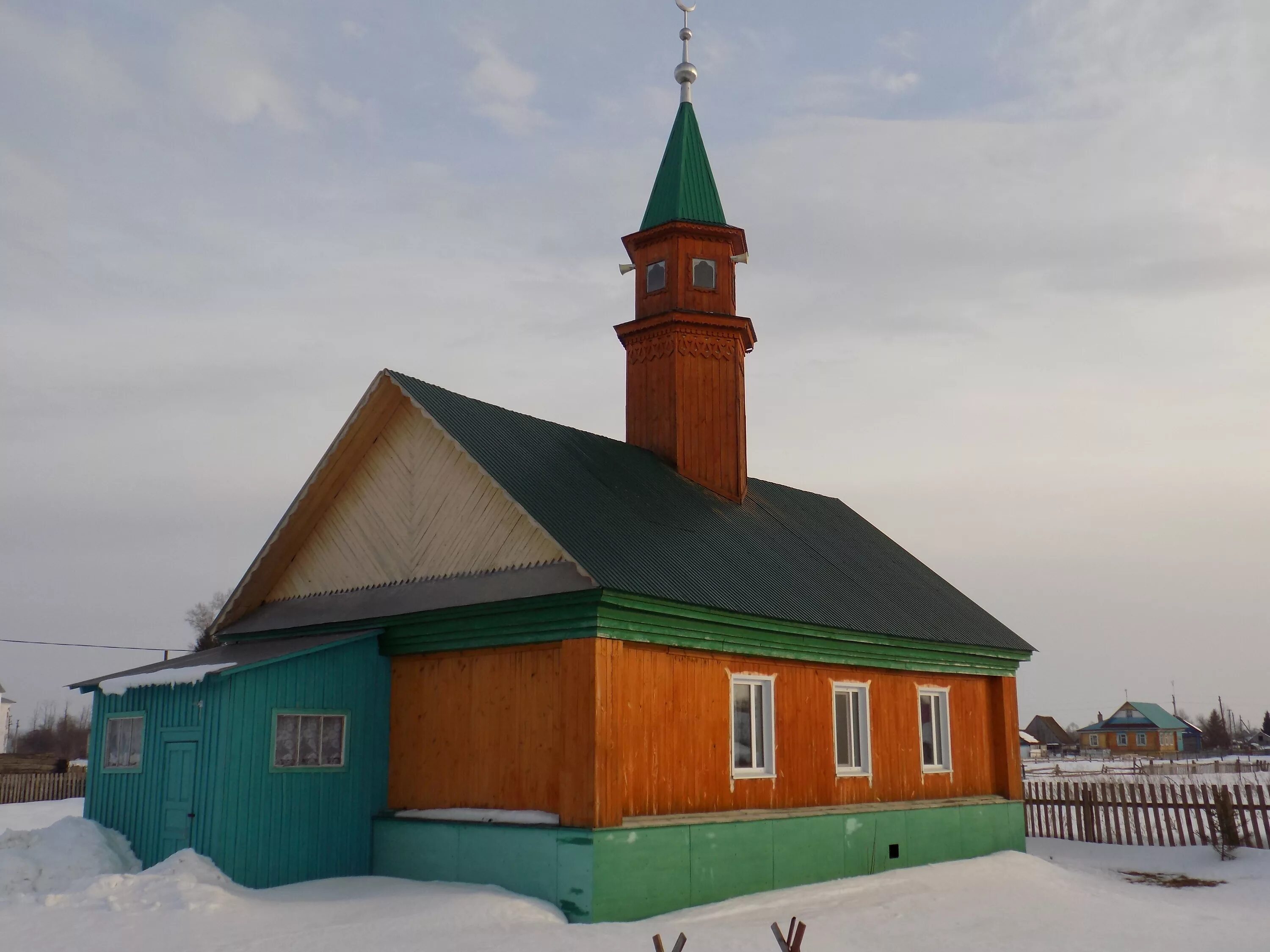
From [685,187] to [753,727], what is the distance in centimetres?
1156

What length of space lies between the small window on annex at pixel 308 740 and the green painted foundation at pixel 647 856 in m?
1.19

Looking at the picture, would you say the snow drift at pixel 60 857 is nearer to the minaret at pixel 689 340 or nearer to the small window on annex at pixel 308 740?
the small window on annex at pixel 308 740

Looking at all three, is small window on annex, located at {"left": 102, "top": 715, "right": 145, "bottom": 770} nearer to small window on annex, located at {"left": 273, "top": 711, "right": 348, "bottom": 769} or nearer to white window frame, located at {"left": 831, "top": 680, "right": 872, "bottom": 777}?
small window on annex, located at {"left": 273, "top": 711, "right": 348, "bottom": 769}

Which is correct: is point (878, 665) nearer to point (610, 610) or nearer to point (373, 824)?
point (610, 610)

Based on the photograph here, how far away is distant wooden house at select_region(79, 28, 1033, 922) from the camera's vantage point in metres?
13.2

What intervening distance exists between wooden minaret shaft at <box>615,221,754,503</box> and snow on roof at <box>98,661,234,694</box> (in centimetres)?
924

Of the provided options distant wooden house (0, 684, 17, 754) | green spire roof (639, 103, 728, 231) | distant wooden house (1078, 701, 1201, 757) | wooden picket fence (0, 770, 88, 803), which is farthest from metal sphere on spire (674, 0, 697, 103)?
distant wooden house (1078, 701, 1201, 757)

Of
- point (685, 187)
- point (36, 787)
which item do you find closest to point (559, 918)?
point (685, 187)

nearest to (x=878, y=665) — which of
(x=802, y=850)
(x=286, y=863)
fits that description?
(x=802, y=850)

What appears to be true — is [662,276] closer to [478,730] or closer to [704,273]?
[704,273]

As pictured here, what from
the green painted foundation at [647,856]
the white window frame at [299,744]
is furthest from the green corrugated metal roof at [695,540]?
the white window frame at [299,744]

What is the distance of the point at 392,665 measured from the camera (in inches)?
616

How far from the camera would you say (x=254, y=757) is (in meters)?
13.8

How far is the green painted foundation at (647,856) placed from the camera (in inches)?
492
